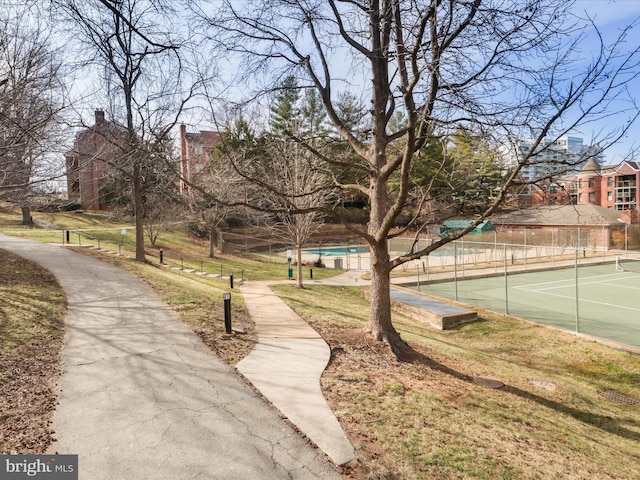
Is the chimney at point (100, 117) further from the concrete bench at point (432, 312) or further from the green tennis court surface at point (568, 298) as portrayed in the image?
the green tennis court surface at point (568, 298)

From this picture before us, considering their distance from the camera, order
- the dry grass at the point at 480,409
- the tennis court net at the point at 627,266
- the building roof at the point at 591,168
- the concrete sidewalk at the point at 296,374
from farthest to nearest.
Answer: the tennis court net at the point at 627,266 → the building roof at the point at 591,168 → the concrete sidewalk at the point at 296,374 → the dry grass at the point at 480,409

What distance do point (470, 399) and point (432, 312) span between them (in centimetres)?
690

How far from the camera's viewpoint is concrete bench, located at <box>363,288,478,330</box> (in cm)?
1220

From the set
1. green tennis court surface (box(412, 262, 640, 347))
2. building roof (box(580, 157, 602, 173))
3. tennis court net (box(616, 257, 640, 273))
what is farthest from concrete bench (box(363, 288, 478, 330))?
tennis court net (box(616, 257, 640, 273))

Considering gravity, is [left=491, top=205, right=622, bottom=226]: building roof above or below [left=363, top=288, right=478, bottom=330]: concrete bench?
above

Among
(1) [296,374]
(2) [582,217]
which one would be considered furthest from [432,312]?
(2) [582,217]

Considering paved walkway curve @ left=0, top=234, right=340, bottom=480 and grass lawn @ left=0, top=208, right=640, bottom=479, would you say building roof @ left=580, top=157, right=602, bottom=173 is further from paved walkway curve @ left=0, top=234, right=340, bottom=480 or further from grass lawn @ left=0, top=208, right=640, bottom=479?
paved walkway curve @ left=0, top=234, right=340, bottom=480

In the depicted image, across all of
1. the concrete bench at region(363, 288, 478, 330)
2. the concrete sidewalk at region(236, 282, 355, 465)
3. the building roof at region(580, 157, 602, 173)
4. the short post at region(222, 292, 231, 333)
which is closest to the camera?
the concrete sidewalk at region(236, 282, 355, 465)

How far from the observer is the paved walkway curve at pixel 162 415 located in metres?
3.74

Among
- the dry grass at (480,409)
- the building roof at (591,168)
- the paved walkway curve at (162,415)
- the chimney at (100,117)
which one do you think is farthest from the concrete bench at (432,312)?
the chimney at (100,117)

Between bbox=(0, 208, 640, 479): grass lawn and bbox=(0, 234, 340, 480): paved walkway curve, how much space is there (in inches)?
23.8

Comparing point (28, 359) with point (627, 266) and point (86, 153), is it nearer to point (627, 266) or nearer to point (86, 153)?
point (86, 153)

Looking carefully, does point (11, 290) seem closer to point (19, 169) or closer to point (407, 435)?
point (19, 169)

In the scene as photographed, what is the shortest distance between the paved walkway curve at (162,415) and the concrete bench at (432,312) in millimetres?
7533
